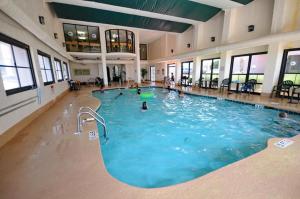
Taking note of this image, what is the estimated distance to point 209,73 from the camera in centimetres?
925

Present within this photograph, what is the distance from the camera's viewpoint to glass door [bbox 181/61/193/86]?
10945 millimetres

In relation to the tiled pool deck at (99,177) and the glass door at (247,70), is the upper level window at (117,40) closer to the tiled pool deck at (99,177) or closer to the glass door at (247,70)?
the glass door at (247,70)

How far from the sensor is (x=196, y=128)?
374 centimetres

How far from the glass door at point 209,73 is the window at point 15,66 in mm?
8893

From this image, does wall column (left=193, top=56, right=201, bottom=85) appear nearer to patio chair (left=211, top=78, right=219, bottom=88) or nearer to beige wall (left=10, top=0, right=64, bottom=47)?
patio chair (left=211, top=78, right=219, bottom=88)

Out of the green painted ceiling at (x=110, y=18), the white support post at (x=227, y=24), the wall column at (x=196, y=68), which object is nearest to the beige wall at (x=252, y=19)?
the white support post at (x=227, y=24)

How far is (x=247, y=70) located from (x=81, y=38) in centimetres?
1162

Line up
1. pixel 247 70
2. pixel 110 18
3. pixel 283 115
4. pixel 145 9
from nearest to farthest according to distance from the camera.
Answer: pixel 283 115, pixel 247 70, pixel 145 9, pixel 110 18

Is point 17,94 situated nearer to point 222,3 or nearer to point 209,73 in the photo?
point 222,3

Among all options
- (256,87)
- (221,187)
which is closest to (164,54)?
(256,87)

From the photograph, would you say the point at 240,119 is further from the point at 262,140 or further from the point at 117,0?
the point at 117,0

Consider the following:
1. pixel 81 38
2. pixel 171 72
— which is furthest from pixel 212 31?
pixel 81 38

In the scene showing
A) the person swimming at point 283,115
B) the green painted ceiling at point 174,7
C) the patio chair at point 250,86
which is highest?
the green painted ceiling at point 174,7

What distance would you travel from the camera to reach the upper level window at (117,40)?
11383 mm
